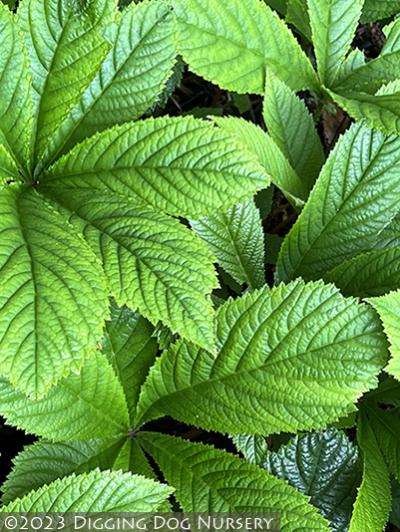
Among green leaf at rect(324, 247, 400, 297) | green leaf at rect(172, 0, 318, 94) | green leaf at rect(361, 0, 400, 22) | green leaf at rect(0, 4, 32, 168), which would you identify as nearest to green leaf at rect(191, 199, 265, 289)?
green leaf at rect(324, 247, 400, 297)

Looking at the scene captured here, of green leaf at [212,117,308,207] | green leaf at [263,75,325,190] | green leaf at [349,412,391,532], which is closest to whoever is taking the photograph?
green leaf at [349,412,391,532]

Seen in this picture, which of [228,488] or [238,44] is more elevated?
[238,44]

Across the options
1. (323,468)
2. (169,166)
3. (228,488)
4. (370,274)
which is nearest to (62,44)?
(169,166)

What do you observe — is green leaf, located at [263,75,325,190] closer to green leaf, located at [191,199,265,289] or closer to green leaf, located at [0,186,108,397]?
green leaf, located at [191,199,265,289]

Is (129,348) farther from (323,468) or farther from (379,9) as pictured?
(379,9)

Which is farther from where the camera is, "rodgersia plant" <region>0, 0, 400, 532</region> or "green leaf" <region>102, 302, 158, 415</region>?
"green leaf" <region>102, 302, 158, 415</region>

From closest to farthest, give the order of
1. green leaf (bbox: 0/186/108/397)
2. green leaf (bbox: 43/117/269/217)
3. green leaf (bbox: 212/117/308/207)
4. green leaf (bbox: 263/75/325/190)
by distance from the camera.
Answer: green leaf (bbox: 0/186/108/397)
green leaf (bbox: 43/117/269/217)
green leaf (bbox: 212/117/308/207)
green leaf (bbox: 263/75/325/190)
